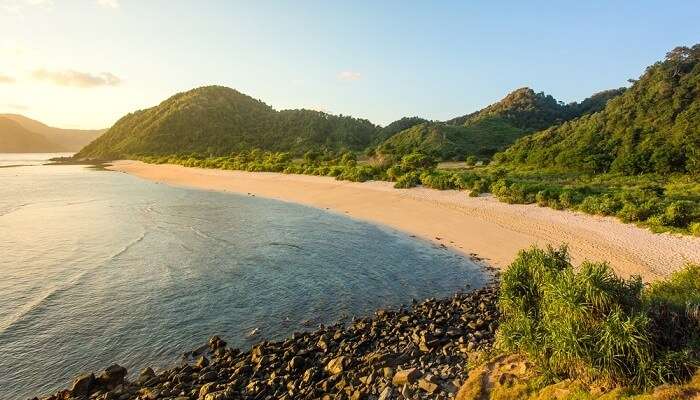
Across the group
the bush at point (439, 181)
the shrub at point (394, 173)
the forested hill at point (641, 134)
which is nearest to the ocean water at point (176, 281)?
the bush at point (439, 181)

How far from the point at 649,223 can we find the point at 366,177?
35254 mm

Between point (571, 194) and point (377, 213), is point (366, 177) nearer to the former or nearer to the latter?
point (377, 213)

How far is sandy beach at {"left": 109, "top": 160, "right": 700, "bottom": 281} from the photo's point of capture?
22.9 metres

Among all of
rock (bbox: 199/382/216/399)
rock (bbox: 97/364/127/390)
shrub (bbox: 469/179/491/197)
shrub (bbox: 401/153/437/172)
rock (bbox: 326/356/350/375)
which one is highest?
shrub (bbox: 401/153/437/172)

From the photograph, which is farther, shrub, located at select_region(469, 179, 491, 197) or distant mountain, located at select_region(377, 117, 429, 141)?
distant mountain, located at select_region(377, 117, 429, 141)

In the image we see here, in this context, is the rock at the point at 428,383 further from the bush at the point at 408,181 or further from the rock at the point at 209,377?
the bush at the point at 408,181

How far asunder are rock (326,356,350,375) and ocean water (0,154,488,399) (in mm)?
3801

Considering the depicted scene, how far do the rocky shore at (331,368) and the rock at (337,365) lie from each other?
0.03 meters

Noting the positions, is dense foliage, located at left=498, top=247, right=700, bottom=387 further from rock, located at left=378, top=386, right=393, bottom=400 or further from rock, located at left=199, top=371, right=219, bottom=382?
rock, located at left=199, top=371, right=219, bottom=382

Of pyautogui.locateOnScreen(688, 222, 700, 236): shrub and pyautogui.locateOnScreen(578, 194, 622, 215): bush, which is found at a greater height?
pyautogui.locateOnScreen(578, 194, 622, 215): bush

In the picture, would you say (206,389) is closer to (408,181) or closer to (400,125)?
(408,181)

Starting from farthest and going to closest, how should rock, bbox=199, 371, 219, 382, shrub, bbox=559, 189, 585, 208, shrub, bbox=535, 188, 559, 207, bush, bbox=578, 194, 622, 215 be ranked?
shrub, bbox=535, 188, 559, 207 → shrub, bbox=559, 189, 585, 208 → bush, bbox=578, 194, 622, 215 → rock, bbox=199, 371, 219, 382

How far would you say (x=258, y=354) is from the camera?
13.2 metres

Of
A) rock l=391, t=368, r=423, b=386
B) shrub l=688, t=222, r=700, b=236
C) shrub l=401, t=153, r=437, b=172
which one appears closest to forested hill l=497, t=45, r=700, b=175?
shrub l=401, t=153, r=437, b=172
